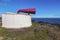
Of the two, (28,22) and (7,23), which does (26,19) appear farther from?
(7,23)

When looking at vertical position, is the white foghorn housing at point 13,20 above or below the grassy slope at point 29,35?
above

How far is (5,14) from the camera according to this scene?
1101 inches

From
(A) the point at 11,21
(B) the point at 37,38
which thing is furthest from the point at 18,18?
(B) the point at 37,38

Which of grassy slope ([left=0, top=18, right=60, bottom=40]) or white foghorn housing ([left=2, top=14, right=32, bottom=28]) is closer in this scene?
grassy slope ([left=0, top=18, right=60, bottom=40])

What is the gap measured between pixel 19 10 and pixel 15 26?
14.0ft

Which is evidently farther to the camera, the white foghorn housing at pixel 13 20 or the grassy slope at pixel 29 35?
the white foghorn housing at pixel 13 20

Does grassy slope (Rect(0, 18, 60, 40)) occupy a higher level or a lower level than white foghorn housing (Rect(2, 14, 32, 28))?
lower

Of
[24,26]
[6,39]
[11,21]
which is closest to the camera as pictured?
[6,39]

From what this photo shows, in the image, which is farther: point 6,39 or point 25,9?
point 25,9

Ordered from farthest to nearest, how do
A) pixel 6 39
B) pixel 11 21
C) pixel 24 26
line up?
pixel 24 26 < pixel 11 21 < pixel 6 39

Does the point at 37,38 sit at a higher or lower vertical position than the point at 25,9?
lower

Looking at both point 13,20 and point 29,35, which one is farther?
point 13,20

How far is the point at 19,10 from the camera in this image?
31.0 m

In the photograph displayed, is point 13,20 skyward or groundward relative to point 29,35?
skyward
